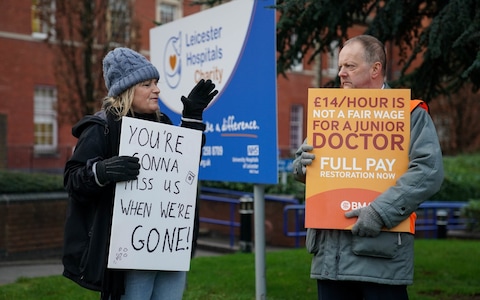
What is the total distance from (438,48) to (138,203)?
3.62 meters

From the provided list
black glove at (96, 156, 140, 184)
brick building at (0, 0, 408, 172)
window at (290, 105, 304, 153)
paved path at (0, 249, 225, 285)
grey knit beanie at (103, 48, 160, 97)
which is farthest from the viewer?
window at (290, 105, 304, 153)

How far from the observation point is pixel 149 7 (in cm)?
3095

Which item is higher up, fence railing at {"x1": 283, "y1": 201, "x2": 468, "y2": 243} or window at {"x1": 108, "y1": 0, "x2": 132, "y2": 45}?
window at {"x1": 108, "y1": 0, "x2": 132, "y2": 45}

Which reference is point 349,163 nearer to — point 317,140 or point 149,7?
point 317,140

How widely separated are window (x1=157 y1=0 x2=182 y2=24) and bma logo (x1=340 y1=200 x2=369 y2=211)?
94.8 ft

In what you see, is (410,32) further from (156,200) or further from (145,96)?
(156,200)

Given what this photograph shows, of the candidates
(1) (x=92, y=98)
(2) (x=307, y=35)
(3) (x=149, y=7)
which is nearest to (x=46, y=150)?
(3) (x=149, y=7)

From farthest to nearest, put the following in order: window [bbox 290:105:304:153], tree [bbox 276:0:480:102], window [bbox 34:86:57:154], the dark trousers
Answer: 1. window [bbox 290:105:304:153]
2. window [bbox 34:86:57:154]
3. tree [bbox 276:0:480:102]
4. the dark trousers

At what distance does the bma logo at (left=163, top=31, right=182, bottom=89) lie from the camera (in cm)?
716

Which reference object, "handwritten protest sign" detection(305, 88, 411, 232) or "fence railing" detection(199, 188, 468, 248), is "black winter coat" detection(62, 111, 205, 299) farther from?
"fence railing" detection(199, 188, 468, 248)

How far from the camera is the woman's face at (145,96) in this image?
377cm

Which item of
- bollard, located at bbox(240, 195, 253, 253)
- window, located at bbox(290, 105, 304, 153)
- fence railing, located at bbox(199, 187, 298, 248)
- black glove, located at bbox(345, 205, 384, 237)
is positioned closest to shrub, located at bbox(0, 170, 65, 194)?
bollard, located at bbox(240, 195, 253, 253)

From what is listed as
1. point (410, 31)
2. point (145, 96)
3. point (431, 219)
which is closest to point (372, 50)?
point (145, 96)

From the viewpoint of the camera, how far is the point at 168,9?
3222 centimetres
